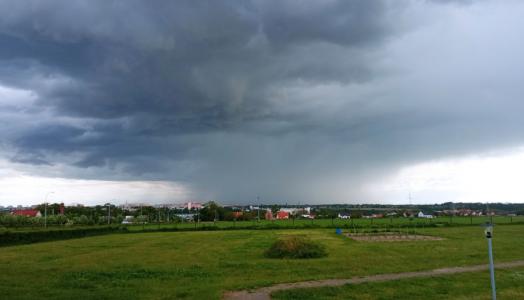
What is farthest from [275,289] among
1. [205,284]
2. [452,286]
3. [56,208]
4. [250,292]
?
[56,208]

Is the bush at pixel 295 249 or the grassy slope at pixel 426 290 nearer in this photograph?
the grassy slope at pixel 426 290

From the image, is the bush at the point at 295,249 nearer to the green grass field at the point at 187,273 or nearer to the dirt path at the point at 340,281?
the green grass field at the point at 187,273

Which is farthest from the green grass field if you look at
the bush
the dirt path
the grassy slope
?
the bush

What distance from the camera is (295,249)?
906 inches

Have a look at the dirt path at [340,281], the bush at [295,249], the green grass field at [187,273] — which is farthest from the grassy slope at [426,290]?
the bush at [295,249]

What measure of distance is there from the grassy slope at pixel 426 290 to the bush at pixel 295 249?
8.68 metres

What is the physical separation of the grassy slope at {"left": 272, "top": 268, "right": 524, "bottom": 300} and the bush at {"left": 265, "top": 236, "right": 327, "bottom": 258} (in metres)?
8.68

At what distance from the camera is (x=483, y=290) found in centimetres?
1305

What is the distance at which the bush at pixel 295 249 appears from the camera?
22828mm

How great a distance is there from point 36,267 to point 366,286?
1674 centimetres

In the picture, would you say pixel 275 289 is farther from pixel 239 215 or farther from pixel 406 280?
pixel 239 215

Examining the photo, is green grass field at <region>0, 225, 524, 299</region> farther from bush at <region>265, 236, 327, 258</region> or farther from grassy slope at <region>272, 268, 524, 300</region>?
bush at <region>265, 236, 327, 258</region>

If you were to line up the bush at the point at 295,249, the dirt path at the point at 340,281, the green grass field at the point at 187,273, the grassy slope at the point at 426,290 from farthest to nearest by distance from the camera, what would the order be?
1. the bush at the point at 295,249
2. the green grass field at the point at 187,273
3. the dirt path at the point at 340,281
4. the grassy slope at the point at 426,290

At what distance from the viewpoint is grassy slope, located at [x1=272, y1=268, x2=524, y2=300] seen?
1233 cm
